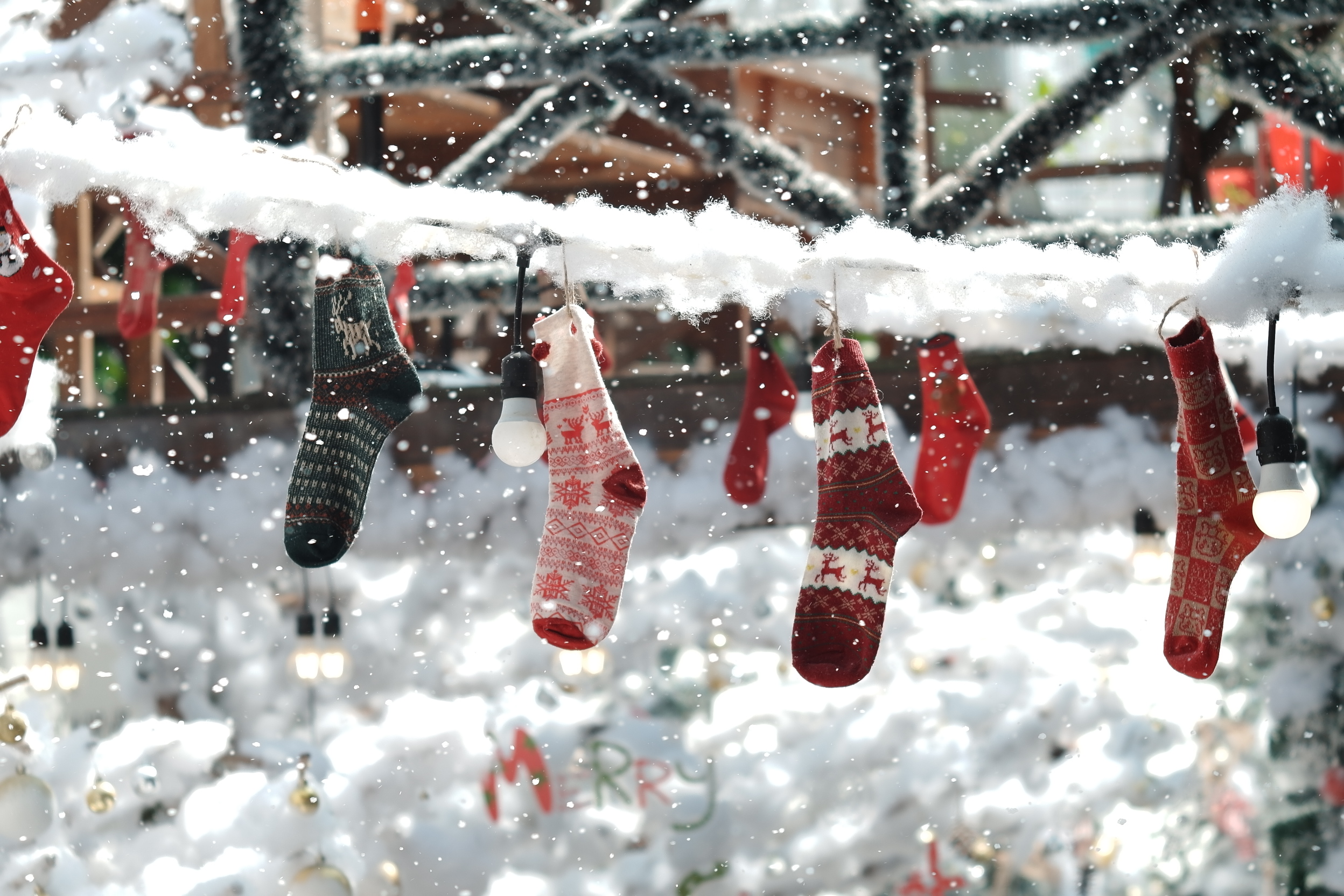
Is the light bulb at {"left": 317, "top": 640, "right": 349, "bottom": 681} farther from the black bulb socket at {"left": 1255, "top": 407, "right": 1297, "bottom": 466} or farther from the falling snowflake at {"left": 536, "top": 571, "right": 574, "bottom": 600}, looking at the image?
the black bulb socket at {"left": 1255, "top": 407, "right": 1297, "bottom": 466}

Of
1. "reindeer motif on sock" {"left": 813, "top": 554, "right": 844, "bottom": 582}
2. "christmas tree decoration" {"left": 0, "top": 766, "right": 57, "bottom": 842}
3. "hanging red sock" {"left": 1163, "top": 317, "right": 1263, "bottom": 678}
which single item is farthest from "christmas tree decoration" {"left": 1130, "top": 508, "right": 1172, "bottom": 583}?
"christmas tree decoration" {"left": 0, "top": 766, "right": 57, "bottom": 842}

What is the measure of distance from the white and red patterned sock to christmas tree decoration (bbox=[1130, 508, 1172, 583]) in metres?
2.15

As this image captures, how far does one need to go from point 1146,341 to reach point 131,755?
3361mm

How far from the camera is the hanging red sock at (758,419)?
3.11 meters

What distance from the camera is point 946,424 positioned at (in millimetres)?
2840

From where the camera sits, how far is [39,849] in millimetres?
3818

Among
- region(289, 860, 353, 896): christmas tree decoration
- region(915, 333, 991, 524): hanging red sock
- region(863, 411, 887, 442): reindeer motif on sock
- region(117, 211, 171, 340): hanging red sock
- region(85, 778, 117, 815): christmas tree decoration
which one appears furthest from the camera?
region(85, 778, 117, 815): christmas tree decoration

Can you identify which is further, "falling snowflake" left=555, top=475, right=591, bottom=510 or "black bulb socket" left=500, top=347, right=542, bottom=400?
"falling snowflake" left=555, top=475, right=591, bottom=510

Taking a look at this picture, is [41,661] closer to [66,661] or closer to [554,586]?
[66,661]

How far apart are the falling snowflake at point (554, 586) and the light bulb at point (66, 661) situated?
2641 mm

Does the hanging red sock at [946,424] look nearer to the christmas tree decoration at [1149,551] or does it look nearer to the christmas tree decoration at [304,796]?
the christmas tree decoration at [1149,551]

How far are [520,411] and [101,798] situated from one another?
9.47ft

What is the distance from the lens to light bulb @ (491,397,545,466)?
165cm

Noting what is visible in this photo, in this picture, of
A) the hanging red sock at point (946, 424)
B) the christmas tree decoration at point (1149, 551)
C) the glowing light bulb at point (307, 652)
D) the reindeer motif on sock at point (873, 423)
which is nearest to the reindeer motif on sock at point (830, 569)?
the reindeer motif on sock at point (873, 423)
